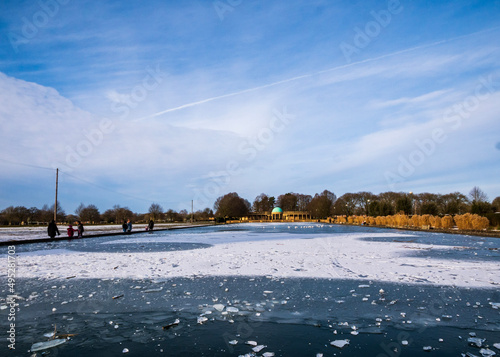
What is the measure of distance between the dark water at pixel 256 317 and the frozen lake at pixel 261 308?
0.06 ft

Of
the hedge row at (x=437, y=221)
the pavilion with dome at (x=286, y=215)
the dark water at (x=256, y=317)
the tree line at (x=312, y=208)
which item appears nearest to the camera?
the dark water at (x=256, y=317)

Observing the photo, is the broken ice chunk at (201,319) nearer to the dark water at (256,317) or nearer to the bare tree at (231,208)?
the dark water at (256,317)

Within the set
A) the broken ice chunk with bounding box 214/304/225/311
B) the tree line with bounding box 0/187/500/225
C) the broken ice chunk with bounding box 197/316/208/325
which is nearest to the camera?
the broken ice chunk with bounding box 197/316/208/325

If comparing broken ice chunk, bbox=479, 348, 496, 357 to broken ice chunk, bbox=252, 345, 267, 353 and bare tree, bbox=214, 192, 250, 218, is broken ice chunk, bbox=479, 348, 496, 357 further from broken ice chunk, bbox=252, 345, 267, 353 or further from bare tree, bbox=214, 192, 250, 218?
bare tree, bbox=214, 192, 250, 218

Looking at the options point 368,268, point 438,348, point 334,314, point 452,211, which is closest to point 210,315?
point 334,314

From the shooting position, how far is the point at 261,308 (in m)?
5.84

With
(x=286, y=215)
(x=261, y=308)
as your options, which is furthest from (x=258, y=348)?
(x=286, y=215)

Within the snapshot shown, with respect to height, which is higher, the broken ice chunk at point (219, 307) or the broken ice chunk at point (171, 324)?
the broken ice chunk at point (171, 324)

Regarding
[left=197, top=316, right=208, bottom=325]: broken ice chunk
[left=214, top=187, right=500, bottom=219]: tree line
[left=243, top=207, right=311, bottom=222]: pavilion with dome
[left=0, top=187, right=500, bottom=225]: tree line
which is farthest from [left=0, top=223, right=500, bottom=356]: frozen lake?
[left=243, top=207, right=311, bottom=222]: pavilion with dome

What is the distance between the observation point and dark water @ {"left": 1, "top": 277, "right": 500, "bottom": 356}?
418cm

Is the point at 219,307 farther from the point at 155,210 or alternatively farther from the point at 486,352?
the point at 155,210

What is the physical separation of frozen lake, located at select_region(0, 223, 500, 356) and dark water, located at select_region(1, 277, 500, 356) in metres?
0.02

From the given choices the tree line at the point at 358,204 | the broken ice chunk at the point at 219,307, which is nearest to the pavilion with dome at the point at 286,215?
the tree line at the point at 358,204

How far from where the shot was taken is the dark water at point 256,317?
13.7 ft
